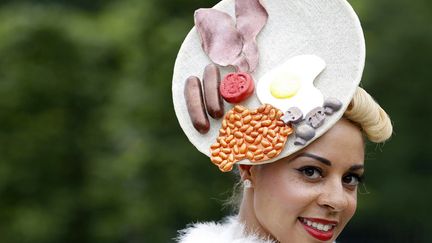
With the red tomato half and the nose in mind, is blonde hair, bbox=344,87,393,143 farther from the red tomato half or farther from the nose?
the red tomato half

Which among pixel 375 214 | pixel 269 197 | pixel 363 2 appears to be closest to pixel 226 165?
pixel 269 197

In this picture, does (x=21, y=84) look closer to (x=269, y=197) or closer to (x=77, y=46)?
(x=77, y=46)

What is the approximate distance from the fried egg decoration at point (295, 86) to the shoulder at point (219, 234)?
1.87ft

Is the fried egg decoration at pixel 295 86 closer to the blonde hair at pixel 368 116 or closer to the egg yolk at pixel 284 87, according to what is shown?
the egg yolk at pixel 284 87

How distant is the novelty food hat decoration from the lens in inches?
168

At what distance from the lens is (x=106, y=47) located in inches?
373

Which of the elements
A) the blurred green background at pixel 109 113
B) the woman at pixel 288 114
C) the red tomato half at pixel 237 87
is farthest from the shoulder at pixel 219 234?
the blurred green background at pixel 109 113

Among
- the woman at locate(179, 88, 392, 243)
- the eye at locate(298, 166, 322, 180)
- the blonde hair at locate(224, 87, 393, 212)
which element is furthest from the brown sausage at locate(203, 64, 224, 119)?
the blonde hair at locate(224, 87, 393, 212)

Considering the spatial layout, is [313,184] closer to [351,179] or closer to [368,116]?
[351,179]

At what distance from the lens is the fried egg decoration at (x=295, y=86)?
4.28 metres

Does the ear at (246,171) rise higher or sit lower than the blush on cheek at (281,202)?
higher

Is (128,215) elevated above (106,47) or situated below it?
below

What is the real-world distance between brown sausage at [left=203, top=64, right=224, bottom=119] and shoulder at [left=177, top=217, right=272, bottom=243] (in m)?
0.49

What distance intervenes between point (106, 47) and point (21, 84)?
82 centimetres
